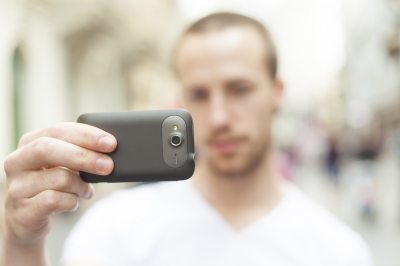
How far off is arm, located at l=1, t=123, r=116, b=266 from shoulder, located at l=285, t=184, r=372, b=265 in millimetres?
1007

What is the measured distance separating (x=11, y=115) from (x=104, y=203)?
10.3 meters

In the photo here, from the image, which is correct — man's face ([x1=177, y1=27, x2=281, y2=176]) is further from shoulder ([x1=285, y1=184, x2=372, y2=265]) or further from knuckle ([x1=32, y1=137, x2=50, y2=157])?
knuckle ([x1=32, y1=137, x2=50, y2=157])

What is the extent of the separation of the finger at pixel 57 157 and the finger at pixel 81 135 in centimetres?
2

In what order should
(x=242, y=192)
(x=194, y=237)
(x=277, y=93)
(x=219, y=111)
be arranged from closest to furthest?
(x=194, y=237) → (x=219, y=111) → (x=242, y=192) → (x=277, y=93)

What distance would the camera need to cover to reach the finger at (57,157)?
161 cm

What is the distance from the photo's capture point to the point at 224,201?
2689 mm

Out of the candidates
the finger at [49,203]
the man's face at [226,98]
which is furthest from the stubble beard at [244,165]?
the finger at [49,203]

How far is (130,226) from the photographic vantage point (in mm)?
2418

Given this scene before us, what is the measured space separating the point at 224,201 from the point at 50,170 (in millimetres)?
1141

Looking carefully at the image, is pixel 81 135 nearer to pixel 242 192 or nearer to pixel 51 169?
pixel 51 169

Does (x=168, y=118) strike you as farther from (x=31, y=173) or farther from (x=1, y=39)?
(x=1, y=39)

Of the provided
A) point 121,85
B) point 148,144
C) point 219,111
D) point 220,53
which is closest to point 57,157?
point 148,144

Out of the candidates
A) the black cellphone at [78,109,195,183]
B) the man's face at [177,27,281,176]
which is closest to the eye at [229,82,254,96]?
the man's face at [177,27,281,176]

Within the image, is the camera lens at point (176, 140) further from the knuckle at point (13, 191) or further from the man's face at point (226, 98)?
the man's face at point (226, 98)
